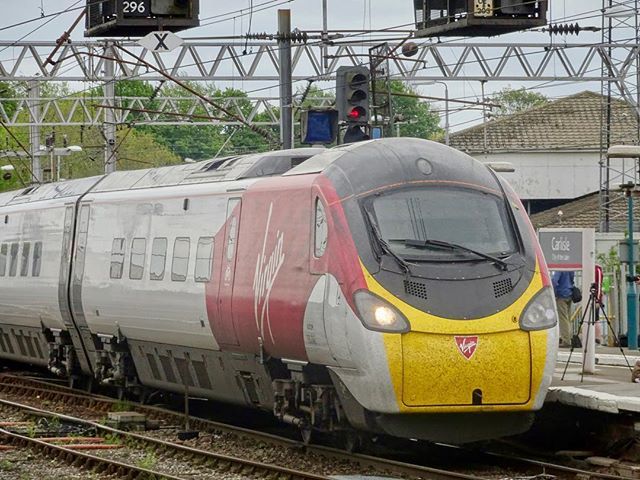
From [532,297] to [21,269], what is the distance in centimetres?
1251

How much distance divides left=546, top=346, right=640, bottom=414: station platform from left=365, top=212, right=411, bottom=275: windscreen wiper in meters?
2.40

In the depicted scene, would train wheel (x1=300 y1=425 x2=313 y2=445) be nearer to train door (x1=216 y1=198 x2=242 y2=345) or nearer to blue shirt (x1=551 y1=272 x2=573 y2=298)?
train door (x1=216 y1=198 x2=242 y2=345)

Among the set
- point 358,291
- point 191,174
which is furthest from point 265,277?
point 191,174

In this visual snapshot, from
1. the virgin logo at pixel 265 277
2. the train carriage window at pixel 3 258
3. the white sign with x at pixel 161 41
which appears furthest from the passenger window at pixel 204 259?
the train carriage window at pixel 3 258

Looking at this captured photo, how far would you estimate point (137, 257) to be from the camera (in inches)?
770

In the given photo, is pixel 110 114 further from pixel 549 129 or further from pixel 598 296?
pixel 549 129

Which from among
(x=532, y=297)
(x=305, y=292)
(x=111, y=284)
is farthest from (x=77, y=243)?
(x=532, y=297)

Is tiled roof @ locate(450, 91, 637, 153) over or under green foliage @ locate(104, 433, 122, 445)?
over

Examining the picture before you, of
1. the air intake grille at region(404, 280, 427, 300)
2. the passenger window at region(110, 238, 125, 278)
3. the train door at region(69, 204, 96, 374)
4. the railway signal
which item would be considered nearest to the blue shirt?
the railway signal

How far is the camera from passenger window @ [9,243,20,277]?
83.6 ft

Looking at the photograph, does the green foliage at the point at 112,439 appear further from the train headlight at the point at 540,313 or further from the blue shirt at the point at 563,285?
the blue shirt at the point at 563,285

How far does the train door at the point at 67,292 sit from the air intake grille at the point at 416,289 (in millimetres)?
9155

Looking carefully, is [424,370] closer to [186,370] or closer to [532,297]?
[532,297]

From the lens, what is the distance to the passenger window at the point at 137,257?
19.4 metres
